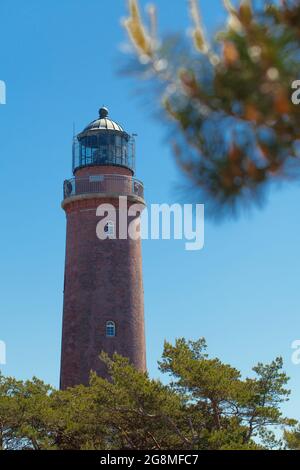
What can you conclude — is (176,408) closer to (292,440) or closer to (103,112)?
(292,440)

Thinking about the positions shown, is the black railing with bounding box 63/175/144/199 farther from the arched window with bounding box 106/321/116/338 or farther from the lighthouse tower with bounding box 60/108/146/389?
the arched window with bounding box 106/321/116/338

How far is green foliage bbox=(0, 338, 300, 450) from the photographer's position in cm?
2441

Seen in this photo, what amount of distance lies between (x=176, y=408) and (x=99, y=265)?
38.6 feet

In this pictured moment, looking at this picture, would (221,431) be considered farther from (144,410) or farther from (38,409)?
(38,409)

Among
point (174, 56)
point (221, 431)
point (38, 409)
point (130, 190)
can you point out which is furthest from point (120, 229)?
point (174, 56)

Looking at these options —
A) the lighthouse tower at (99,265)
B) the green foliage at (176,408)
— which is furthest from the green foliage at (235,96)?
the lighthouse tower at (99,265)

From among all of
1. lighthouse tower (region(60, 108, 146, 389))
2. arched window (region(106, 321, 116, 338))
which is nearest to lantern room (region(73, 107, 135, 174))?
lighthouse tower (region(60, 108, 146, 389))

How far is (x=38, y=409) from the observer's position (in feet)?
91.0

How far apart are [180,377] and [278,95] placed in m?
18.0

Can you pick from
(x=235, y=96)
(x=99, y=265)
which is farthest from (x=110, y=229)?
(x=235, y=96)

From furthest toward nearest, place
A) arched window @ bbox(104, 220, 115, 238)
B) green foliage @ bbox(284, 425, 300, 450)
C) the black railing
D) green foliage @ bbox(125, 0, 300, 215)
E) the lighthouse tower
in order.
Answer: the black railing, arched window @ bbox(104, 220, 115, 238), the lighthouse tower, green foliage @ bbox(284, 425, 300, 450), green foliage @ bbox(125, 0, 300, 215)

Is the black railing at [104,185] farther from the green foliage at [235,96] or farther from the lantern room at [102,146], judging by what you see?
the green foliage at [235,96]

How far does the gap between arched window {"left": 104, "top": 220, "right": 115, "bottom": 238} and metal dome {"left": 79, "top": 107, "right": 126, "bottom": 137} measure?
12.4 ft

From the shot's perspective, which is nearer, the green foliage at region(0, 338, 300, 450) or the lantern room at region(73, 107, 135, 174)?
the green foliage at region(0, 338, 300, 450)
